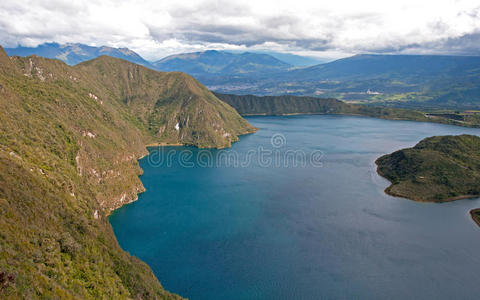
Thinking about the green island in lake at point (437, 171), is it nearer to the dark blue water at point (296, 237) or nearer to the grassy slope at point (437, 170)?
the grassy slope at point (437, 170)

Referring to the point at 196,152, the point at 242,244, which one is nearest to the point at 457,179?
the point at 242,244

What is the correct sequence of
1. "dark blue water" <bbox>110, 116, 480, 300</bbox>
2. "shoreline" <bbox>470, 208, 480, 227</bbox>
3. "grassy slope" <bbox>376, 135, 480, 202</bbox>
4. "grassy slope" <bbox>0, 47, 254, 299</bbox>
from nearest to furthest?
"grassy slope" <bbox>0, 47, 254, 299</bbox>
"dark blue water" <bbox>110, 116, 480, 300</bbox>
"shoreline" <bbox>470, 208, 480, 227</bbox>
"grassy slope" <bbox>376, 135, 480, 202</bbox>

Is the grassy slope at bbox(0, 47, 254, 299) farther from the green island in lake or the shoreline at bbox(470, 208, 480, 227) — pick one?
the green island in lake

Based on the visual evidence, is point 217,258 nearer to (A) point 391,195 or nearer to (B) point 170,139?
(A) point 391,195

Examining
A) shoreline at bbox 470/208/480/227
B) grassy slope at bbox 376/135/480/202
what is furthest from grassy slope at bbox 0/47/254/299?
grassy slope at bbox 376/135/480/202

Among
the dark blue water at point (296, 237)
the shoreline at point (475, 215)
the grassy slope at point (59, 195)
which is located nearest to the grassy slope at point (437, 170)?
the dark blue water at point (296, 237)

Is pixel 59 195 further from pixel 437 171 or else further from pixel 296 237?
pixel 437 171
